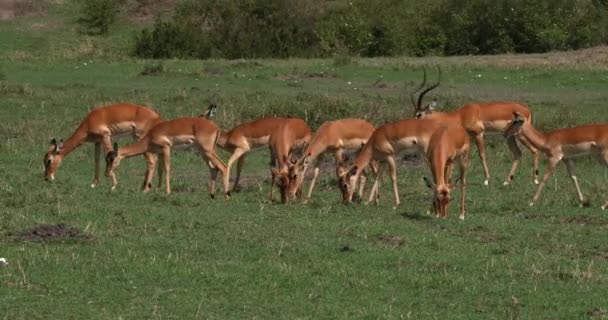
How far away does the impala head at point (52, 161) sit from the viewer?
573 inches

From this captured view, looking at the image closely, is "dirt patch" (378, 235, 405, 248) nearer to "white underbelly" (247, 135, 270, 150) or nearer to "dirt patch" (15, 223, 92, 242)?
"dirt patch" (15, 223, 92, 242)

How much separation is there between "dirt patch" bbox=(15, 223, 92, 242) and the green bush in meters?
32.1

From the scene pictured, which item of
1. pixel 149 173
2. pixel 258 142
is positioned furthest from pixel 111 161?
pixel 258 142

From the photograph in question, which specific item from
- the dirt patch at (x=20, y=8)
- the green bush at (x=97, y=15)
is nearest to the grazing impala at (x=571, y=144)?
the green bush at (x=97, y=15)

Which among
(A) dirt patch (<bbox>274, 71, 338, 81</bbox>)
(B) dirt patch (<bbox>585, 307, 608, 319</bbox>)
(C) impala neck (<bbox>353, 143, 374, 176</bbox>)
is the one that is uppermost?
(A) dirt patch (<bbox>274, 71, 338, 81</bbox>)

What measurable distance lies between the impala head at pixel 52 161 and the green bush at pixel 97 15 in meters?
27.5

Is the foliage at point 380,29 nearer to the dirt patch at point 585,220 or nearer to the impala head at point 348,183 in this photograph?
the impala head at point 348,183

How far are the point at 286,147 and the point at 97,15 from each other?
95.4 ft

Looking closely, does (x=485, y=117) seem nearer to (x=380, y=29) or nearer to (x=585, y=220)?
(x=585, y=220)

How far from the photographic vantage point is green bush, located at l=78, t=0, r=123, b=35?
137 ft

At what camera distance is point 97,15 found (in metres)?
42.1

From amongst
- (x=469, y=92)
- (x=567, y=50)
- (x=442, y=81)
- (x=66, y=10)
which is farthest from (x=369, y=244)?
(x=66, y=10)

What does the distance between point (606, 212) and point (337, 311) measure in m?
5.20

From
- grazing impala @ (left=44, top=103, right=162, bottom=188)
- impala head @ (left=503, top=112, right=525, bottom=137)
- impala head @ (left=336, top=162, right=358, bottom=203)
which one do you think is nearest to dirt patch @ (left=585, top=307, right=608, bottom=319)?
impala head @ (left=336, top=162, right=358, bottom=203)
